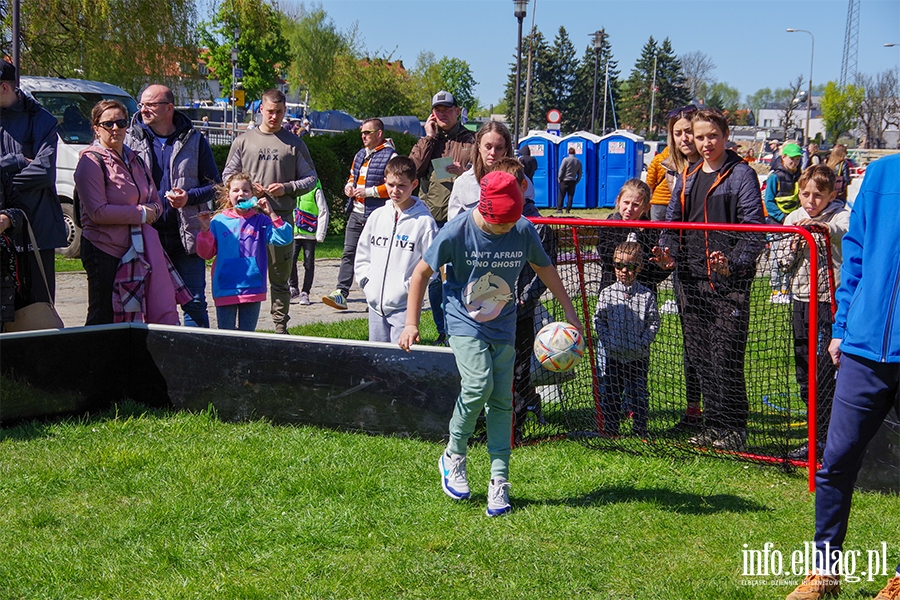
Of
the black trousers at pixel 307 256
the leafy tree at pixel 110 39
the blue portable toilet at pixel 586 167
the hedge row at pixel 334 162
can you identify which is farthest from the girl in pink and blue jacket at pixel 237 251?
the blue portable toilet at pixel 586 167

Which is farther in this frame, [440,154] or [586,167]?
[586,167]

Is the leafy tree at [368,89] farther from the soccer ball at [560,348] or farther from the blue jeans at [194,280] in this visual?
the soccer ball at [560,348]

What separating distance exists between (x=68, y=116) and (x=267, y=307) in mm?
5397

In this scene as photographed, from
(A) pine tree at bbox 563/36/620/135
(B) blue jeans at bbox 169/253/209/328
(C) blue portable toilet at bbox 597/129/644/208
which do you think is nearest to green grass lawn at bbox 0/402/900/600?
(B) blue jeans at bbox 169/253/209/328

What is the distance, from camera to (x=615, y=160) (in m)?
28.5

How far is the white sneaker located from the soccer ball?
64 cm

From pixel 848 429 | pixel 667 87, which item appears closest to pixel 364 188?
pixel 848 429

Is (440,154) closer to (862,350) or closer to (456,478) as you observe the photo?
(456,478)

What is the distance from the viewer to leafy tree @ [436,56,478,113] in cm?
8100

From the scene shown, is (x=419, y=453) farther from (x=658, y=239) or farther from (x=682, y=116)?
(x=682, y=116)

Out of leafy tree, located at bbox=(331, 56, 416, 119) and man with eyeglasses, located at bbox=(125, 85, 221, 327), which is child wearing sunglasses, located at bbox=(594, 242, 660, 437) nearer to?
man with eyeglasses, located at bbox=(125, 85, 221, 327)

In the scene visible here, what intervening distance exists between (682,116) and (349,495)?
382 centimetres

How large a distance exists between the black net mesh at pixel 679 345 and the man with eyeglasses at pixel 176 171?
2.78m

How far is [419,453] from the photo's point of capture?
5.29 meters
